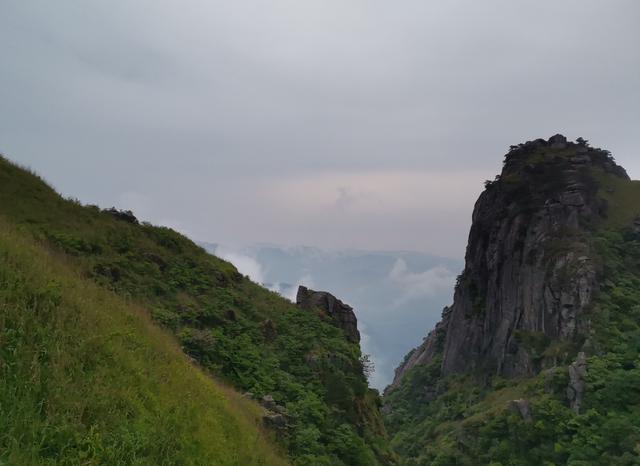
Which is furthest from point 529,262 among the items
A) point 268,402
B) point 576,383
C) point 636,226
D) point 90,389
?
point 90,389

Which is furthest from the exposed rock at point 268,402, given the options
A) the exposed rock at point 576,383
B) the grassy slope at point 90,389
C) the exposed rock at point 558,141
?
the exposed rock at point 558,141

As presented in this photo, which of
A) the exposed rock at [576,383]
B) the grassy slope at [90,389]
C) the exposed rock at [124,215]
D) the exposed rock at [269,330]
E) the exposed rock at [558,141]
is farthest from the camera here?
the exposed rock at [558,141]

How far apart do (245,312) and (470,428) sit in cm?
4775

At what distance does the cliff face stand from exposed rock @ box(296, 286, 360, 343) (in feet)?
153

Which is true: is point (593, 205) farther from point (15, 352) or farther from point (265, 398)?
point (15, 352)

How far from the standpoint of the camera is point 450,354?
92.8m

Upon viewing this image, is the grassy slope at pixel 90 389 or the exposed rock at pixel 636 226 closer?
the grassy slope at pixel 90 389

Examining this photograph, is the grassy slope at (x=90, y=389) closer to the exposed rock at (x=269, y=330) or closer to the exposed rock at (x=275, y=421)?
the exposed rock at (x=275, y=421)

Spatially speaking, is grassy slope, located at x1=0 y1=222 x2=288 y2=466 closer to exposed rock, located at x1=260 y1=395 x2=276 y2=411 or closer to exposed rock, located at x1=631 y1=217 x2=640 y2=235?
exposed rock, located at x1=260 y1=395 x2=276 y2=411

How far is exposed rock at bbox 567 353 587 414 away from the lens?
46719 millimetres

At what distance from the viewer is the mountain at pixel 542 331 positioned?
45.3m

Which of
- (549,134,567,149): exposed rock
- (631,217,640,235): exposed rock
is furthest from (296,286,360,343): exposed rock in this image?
(549,134,567,149): exposed rock

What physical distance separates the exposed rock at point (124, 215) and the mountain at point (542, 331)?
43.2 meters

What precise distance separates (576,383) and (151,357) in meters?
52.8
